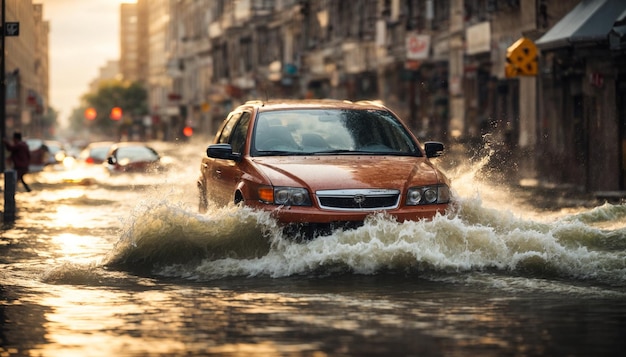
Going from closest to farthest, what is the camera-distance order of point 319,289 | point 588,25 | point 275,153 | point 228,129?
1. point 319,289
2. point 275,153
3. point 228,129
4. point 588,25

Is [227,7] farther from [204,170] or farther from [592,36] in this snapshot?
[204,170]

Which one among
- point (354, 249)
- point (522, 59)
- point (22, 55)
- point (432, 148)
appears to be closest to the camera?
point (354, 249)

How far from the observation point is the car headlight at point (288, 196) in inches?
492

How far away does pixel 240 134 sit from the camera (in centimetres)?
1462

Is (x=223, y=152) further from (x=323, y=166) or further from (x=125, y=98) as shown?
(x=125, y=98)

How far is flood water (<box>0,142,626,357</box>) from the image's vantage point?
840cm

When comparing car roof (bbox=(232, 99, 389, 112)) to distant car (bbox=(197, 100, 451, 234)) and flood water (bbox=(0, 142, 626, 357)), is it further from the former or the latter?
flood water (bbox=(0, 142, 626, 357))

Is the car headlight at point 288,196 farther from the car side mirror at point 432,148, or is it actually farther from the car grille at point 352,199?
the car side mirror at point 432,148

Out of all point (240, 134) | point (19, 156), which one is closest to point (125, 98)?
point (19, 156)

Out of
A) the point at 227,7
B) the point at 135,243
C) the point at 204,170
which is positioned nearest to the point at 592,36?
the point at 204,170

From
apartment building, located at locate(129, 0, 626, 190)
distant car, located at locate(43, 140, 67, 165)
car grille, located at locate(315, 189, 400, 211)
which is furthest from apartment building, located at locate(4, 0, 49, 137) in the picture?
car grille, located at locate(315, 189, 400, 211)

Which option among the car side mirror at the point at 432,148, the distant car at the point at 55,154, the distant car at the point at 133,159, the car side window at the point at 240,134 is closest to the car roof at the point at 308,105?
the car side window at the point at 240,134

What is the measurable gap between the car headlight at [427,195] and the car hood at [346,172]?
55mm

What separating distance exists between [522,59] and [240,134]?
787 inches
